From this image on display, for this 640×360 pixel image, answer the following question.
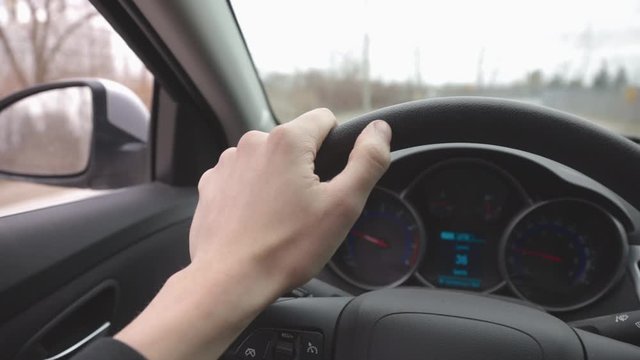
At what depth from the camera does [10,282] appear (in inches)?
53.9

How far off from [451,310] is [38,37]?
67.1 inches

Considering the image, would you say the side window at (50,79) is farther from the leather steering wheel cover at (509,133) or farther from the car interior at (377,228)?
the leather steering wheel cover at (509,133)

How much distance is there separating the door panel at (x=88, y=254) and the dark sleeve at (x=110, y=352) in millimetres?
756

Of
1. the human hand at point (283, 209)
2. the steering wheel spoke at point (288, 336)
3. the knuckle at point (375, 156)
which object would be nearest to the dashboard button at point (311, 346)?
the steering wheel spoke at point (288, 336)

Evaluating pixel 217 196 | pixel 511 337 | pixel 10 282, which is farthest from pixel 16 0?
pixel 511 337

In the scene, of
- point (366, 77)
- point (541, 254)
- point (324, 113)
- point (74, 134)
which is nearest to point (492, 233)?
point (541, 254)

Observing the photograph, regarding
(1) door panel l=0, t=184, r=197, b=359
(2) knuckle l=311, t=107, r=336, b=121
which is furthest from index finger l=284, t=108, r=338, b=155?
(1) door panel l=0, t=184, r=197, b=359

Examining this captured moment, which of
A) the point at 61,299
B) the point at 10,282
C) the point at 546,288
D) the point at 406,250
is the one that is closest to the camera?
the point at 10,282

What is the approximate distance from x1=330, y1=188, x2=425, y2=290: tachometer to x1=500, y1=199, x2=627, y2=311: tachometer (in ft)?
1.13

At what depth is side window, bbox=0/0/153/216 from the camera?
6.05 ft

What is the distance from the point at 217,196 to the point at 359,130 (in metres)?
0.28

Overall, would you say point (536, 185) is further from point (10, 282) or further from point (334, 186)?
point (10, 282)

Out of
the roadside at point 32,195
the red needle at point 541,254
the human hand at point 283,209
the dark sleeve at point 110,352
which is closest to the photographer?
the dark sleeve at point 110,352

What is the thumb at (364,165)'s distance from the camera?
848 mm
